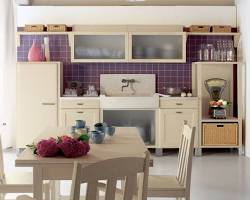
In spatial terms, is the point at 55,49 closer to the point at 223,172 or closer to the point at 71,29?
the point at 71,29

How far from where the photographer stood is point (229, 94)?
7.68 metres

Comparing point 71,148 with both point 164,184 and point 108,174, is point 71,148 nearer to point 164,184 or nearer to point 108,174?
point 164,184

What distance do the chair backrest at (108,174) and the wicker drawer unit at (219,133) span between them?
512cm

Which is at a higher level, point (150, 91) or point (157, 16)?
point (157, 16)

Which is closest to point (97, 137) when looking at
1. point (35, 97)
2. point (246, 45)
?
point (35, 97)

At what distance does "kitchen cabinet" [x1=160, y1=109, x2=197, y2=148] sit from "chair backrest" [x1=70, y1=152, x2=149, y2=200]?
5.02 m

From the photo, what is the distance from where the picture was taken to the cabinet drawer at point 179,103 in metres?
7.19

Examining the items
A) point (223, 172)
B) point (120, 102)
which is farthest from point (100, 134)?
point (120, 102)

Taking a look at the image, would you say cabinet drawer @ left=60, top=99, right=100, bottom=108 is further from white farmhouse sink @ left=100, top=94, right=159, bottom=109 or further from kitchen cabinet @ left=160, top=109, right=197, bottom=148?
kitchen cabinet @ left=160, top=109, right=197, bottom=148

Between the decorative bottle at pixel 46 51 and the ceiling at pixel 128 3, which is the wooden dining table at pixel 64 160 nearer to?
the decorative bottle at pixel 46 51

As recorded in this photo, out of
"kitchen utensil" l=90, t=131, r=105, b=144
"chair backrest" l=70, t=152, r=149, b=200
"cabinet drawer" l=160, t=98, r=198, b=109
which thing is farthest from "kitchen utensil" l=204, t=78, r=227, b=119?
"chair backrest" l=70, t=152, r=149, b=200

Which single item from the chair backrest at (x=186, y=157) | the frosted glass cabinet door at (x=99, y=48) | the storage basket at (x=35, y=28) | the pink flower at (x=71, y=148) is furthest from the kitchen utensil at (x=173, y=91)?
the pink flower at (x=71, y=148)

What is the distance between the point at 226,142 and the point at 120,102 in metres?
1.59

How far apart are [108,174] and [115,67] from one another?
19.0ft
